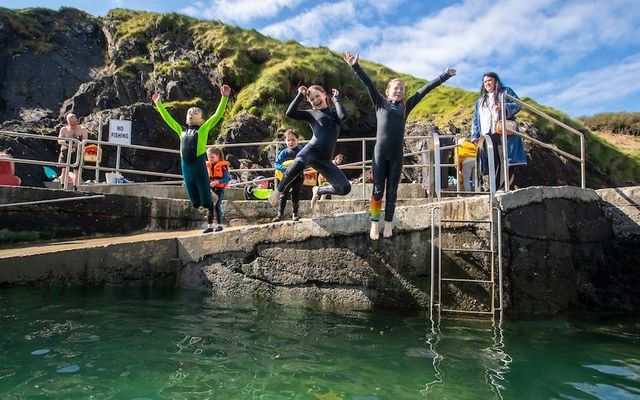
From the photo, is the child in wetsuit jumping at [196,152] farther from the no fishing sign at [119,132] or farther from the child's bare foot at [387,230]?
the no fishing sign at [119,132]

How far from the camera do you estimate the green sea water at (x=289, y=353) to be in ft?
10.2

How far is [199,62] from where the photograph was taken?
34750 mm

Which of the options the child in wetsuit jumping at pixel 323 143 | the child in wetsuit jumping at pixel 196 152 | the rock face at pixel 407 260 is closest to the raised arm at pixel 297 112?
the child in wetsuit jumping at pixel 323 143

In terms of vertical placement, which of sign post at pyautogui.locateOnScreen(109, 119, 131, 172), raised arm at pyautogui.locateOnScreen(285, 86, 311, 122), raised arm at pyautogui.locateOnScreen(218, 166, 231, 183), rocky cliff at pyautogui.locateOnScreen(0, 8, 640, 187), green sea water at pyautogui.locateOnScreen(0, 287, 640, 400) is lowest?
green sea water at pyautogui.locateOnScreen(0, 287, 640, 400)

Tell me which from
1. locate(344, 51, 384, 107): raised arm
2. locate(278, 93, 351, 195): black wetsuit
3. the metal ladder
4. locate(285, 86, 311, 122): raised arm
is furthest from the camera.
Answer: locate(285, 86, 311, 122): raised arm

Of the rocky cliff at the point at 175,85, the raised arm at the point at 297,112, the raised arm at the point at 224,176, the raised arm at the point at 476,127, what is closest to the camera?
the raised arm at the point at 297,112

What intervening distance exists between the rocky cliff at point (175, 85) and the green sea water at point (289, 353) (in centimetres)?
1905

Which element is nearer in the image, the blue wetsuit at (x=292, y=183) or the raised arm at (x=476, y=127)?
the raised arm at (x=476, y=127)

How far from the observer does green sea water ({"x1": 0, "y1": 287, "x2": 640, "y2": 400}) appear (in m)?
3.10

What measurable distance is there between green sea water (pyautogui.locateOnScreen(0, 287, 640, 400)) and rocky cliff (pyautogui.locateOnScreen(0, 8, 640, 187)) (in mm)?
19045

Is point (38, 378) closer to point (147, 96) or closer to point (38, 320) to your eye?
point (38, 320)

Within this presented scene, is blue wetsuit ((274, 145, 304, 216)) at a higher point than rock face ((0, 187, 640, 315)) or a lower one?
higher

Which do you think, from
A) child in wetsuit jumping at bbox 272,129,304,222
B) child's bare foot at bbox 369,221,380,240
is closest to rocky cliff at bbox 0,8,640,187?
child in wetsuit jumping at bbox 272,129,304,222

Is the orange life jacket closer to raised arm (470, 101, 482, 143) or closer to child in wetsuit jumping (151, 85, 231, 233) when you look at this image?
child in wetsuit jumping (151, 85, 231, 233)
